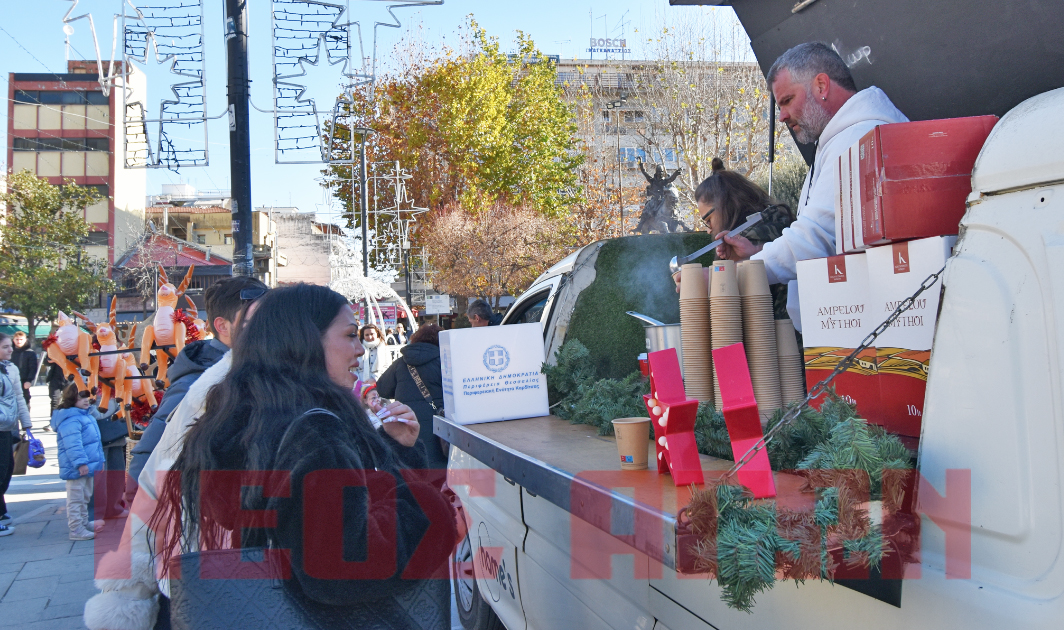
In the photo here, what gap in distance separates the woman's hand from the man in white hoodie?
4.53 feet

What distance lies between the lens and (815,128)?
10.6ft

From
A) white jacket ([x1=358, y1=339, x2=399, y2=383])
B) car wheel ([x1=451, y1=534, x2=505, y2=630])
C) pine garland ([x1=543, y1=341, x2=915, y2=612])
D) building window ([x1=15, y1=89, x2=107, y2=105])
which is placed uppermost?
building window ([x1=15, y1=89, x2=107, y2=105])

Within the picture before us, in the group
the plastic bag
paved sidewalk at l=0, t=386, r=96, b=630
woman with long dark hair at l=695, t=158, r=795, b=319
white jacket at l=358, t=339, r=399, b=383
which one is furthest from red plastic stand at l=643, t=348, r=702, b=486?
white jacket at l=358, t=339, r=399, b=383

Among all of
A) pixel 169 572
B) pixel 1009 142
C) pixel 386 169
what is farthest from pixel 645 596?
pixel 386 169

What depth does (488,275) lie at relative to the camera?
95.4ft

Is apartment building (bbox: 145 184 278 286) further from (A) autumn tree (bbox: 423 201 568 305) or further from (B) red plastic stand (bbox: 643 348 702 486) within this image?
(B) red plastic stand (bbox: 643 348 702 486)

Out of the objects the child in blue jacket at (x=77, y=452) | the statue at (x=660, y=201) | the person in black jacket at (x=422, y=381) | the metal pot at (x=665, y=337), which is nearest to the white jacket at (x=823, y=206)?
the metal pot at (x=665, y=337)

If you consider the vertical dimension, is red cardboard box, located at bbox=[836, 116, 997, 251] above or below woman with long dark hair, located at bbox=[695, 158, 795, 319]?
below

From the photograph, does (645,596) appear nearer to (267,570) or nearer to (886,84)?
(267,570)

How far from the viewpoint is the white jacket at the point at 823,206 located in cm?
281

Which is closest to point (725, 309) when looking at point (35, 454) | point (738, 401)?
point (738, 401)

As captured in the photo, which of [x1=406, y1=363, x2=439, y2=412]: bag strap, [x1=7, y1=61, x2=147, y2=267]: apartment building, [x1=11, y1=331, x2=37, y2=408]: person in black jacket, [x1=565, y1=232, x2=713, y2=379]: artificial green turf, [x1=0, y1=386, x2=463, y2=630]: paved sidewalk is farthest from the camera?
[x1=7, y1=61, x2=147, y2=267]: apartment building

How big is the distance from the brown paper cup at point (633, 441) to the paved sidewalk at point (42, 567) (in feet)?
11.5

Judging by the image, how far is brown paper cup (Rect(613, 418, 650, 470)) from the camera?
233 cm
